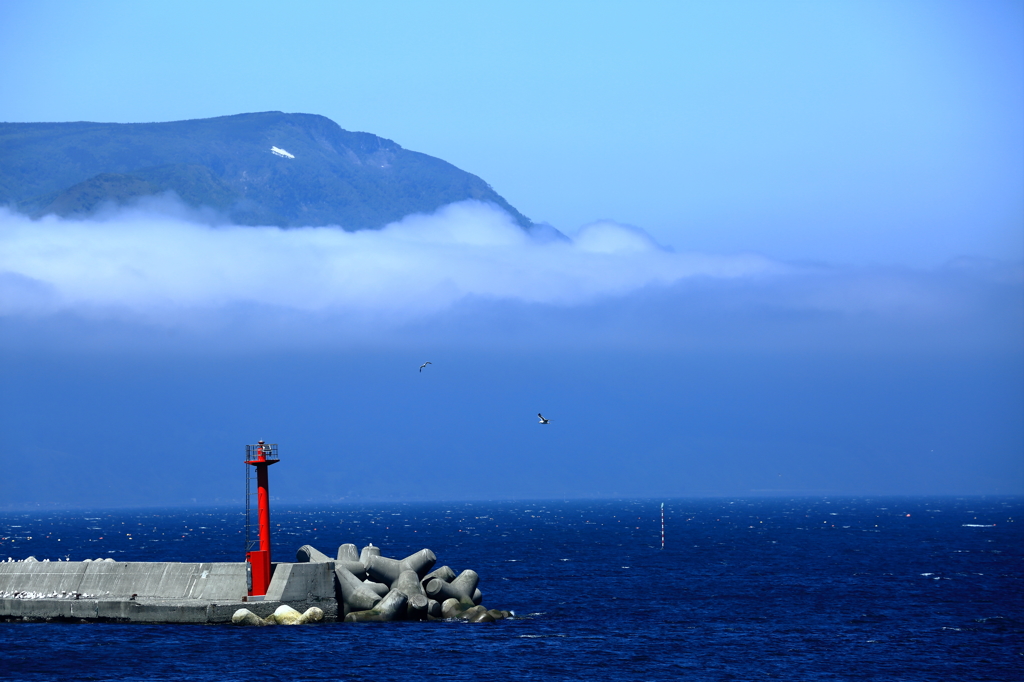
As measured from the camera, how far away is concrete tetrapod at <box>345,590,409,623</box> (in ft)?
154

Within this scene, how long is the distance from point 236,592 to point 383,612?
6001 mm

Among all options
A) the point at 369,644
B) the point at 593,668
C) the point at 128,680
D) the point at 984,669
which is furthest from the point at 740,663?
the point at 128,680

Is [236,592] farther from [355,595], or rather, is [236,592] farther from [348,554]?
[348,554]

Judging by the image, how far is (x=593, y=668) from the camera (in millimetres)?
40094

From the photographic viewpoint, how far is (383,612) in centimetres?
4712

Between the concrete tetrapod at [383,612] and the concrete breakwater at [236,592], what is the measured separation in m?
0.04

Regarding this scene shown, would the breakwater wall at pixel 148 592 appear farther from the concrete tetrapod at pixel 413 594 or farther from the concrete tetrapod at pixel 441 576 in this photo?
the concrete tetrapod at pixel 441 576

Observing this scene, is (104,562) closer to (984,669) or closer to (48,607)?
(48,607)

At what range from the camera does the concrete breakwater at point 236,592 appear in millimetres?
44781

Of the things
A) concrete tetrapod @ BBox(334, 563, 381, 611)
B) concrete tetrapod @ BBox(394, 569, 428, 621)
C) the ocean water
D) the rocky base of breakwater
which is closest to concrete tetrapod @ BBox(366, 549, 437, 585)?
the rocky base of breakwater

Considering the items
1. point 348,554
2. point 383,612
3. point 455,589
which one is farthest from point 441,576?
point 383,612

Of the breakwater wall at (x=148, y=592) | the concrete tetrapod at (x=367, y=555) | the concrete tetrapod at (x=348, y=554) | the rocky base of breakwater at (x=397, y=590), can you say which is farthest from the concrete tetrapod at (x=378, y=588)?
the breakwater wall at (x=148, y=592)

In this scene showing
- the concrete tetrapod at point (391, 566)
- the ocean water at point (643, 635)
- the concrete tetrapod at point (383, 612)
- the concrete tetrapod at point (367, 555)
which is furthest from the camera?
the concrete tetrapod at point (391, 566)

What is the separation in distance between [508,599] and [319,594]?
15696 millimetres
